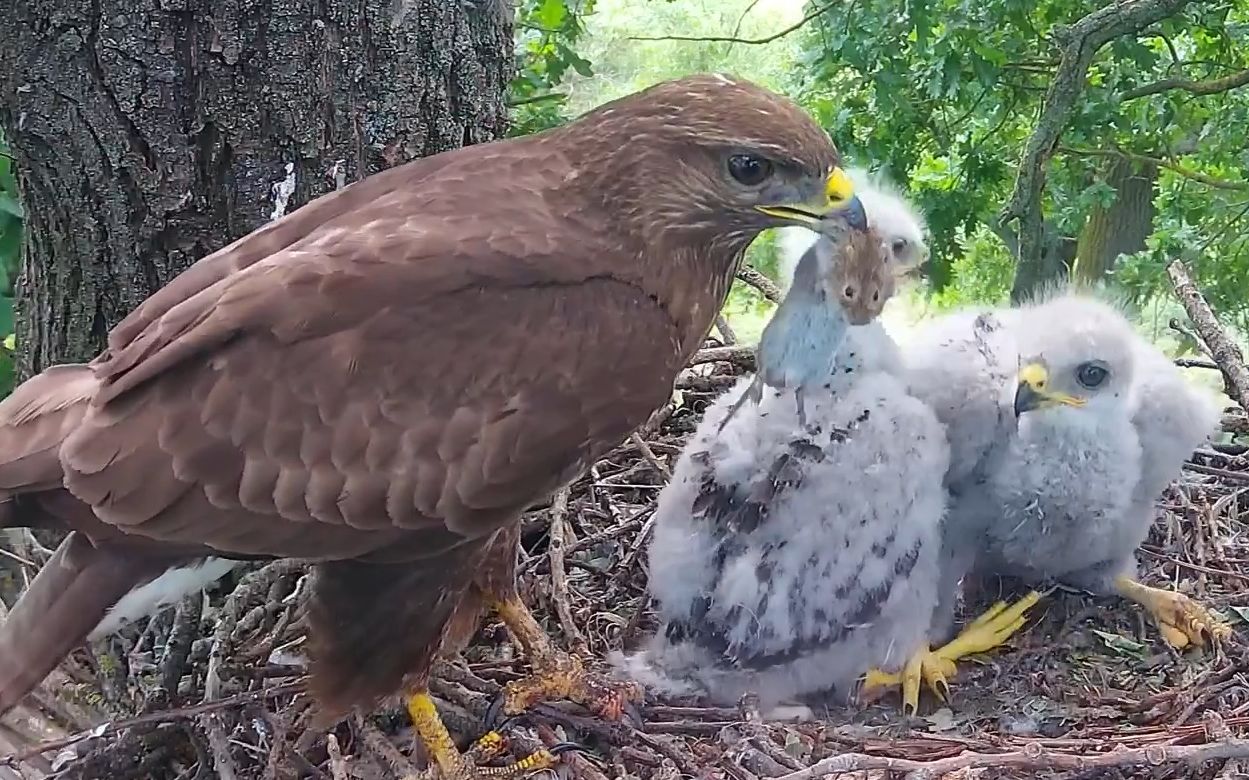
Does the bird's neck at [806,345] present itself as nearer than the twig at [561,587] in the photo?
Yes

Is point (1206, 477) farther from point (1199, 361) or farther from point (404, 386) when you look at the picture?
point (404, 386)

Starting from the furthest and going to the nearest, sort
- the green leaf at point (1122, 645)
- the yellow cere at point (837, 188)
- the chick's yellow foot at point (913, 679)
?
the green leaf at point (1122, 645) → the chick's yellow foot at point (913, 679) → the yellow cere at point (837, 188)

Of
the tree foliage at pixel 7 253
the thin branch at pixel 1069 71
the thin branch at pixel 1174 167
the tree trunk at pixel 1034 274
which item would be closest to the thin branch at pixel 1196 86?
the thin branch at pixel 1174 167

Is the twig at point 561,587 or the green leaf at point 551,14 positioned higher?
the green leaf at point 551,14

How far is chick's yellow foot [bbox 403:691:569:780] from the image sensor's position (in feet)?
7.23

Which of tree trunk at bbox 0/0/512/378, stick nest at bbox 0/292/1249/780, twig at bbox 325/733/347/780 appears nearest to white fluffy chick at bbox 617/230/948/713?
stick nest at bbox 0/292/1249/780

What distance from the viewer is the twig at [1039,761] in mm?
1876

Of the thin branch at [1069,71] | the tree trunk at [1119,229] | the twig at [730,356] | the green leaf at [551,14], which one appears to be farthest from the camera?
the tree trunk at [1119,229]

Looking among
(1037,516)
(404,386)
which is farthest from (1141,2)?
(404,386)

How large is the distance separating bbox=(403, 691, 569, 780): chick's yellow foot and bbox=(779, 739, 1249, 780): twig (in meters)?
0.51

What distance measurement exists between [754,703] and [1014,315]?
3.65ft

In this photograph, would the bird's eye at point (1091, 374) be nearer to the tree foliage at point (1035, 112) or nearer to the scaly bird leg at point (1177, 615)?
the scaly bird leg at point (1177, 615)

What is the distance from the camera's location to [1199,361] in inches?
A: 138

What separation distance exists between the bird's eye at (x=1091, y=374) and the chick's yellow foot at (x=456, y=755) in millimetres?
1279
